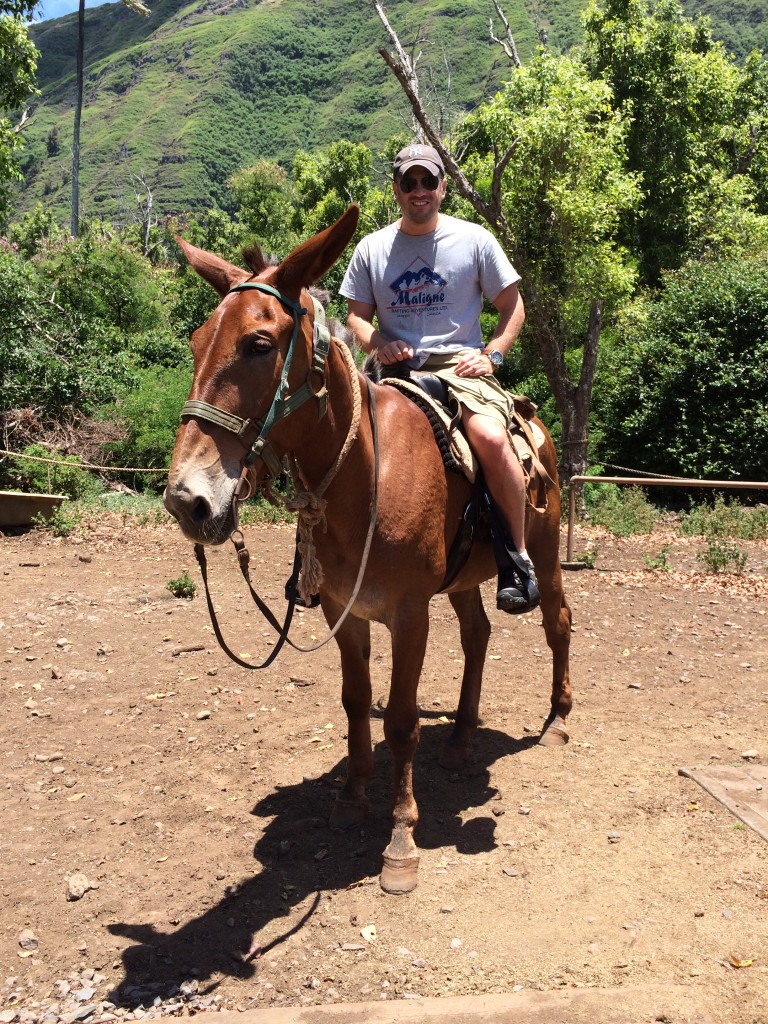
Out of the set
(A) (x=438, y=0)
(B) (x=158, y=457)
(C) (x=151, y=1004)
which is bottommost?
(C) (x=151, y=1004)

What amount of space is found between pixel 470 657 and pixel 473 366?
1.83 m

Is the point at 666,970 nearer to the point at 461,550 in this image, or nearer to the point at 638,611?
the point at 461,550

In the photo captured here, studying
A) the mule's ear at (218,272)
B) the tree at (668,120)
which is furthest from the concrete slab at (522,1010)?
the tree at (668,120)

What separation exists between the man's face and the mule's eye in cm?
144

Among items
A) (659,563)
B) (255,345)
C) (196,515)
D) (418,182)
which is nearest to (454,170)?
(659,563)

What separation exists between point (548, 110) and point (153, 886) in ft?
38.8

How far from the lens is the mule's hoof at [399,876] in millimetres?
3469

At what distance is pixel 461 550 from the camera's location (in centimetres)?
392

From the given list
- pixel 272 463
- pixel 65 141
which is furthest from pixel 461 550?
pixel 65 141

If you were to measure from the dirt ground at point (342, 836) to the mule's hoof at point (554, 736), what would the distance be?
0.09m

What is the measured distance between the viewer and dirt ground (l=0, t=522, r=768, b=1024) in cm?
303

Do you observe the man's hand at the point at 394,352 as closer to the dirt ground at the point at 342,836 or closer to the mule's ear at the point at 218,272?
the mule's ear at the point at 218,272

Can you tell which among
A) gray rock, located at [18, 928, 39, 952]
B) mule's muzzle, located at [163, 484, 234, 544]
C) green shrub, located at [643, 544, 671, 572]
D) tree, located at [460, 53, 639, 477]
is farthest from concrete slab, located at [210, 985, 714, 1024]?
tree, located at [460, 53, 639, 477]

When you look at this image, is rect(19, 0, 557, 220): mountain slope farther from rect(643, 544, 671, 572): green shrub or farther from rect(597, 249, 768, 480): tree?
rect(643, 544, 671, 572): green shrub
